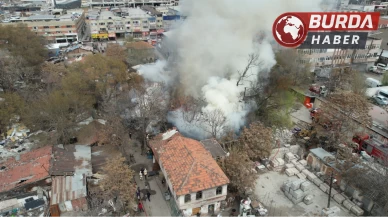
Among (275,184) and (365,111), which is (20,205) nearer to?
(275,184)

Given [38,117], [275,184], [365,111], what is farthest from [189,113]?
[365,111]

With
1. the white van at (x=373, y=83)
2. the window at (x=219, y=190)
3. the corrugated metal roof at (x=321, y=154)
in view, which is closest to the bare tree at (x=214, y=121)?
the window at (x=219, y=190)

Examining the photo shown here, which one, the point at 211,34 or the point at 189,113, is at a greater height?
the point at 211,34

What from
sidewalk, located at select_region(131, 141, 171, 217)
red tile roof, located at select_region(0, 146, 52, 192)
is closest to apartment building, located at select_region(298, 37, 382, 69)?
sidewalk, located at select_region(131, 141, 171, 217)

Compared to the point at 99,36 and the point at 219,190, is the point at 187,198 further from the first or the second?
the point at 99,36

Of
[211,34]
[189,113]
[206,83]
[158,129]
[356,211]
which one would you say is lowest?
[356,211]

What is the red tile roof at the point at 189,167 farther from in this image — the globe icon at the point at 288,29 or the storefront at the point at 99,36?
the storefront at the point at 99,36

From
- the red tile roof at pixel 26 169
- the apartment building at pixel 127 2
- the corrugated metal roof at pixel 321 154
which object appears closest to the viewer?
the red tile roof at pixel 26 169
